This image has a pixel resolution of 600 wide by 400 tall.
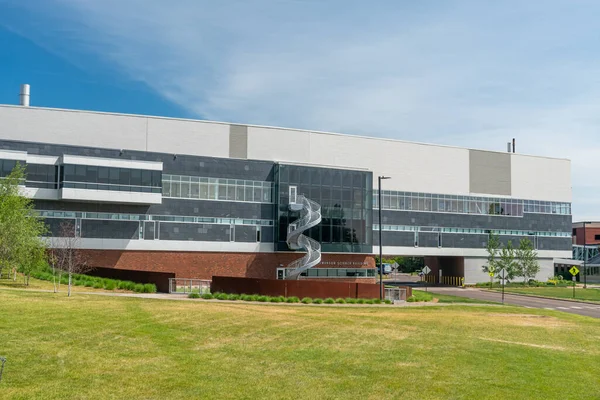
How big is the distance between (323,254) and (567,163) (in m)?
39.3

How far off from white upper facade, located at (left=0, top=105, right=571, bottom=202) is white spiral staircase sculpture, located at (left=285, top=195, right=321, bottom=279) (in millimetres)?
5998

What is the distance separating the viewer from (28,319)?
19266 mm

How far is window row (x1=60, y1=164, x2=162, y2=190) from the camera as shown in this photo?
4850 centimetres

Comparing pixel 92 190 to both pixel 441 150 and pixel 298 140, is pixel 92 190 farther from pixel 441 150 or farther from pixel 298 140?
pixel 441 150

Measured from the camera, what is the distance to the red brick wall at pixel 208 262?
166ft

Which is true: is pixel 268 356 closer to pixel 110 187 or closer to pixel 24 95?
pixel 110 187

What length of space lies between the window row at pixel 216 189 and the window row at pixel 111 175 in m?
2.01

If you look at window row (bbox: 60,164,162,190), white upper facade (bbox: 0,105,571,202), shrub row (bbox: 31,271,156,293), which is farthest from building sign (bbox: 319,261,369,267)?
shrub row (bbox: 31,271,156,293)

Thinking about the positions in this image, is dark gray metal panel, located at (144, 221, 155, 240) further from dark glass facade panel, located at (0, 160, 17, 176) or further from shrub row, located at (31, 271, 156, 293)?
shrub row, located at (31, 271, 156, 293)

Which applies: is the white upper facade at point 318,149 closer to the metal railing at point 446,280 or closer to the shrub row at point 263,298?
the metal railing at point 446,280

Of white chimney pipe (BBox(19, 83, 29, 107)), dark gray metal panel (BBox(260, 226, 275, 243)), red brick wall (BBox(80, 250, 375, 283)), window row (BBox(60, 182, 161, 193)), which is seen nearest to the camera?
window row (BBox(60, 182, 161, 193))

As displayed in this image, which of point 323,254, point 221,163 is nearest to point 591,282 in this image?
point 323,254

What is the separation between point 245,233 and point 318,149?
11995mm

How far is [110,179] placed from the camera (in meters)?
49.9
